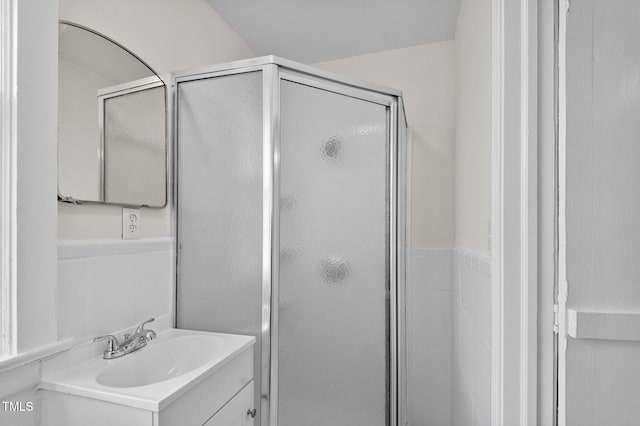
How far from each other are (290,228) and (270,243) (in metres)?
0.12

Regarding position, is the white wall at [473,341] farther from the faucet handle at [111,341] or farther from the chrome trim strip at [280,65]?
the faucet handle at [111,341]

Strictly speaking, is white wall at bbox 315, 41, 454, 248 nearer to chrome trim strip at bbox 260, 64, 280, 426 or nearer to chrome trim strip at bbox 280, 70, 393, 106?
chrome trim strip at bbox 280, 70, 393, 106

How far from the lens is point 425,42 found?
2.10 meters

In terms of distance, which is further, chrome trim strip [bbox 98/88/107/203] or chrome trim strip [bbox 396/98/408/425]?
chrome trim strip [bbox 396/98/408/425]

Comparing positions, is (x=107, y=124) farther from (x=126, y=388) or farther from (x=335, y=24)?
(x=335, y=24)

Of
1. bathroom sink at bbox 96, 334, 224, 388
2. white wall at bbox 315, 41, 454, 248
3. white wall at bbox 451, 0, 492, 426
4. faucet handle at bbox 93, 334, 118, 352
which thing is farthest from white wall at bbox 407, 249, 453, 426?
faucet handle at bbox 93, 334, 118, 352

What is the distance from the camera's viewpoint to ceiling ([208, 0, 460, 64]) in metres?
1.72

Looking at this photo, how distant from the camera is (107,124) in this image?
1.15 metres

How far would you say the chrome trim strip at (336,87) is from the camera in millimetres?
1370

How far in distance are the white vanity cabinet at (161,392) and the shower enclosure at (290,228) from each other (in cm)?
14

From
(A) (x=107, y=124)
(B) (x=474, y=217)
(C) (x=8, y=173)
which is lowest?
(B) (x=474, y=217)

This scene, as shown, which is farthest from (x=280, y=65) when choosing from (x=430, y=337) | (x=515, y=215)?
(x=430, y=337)
